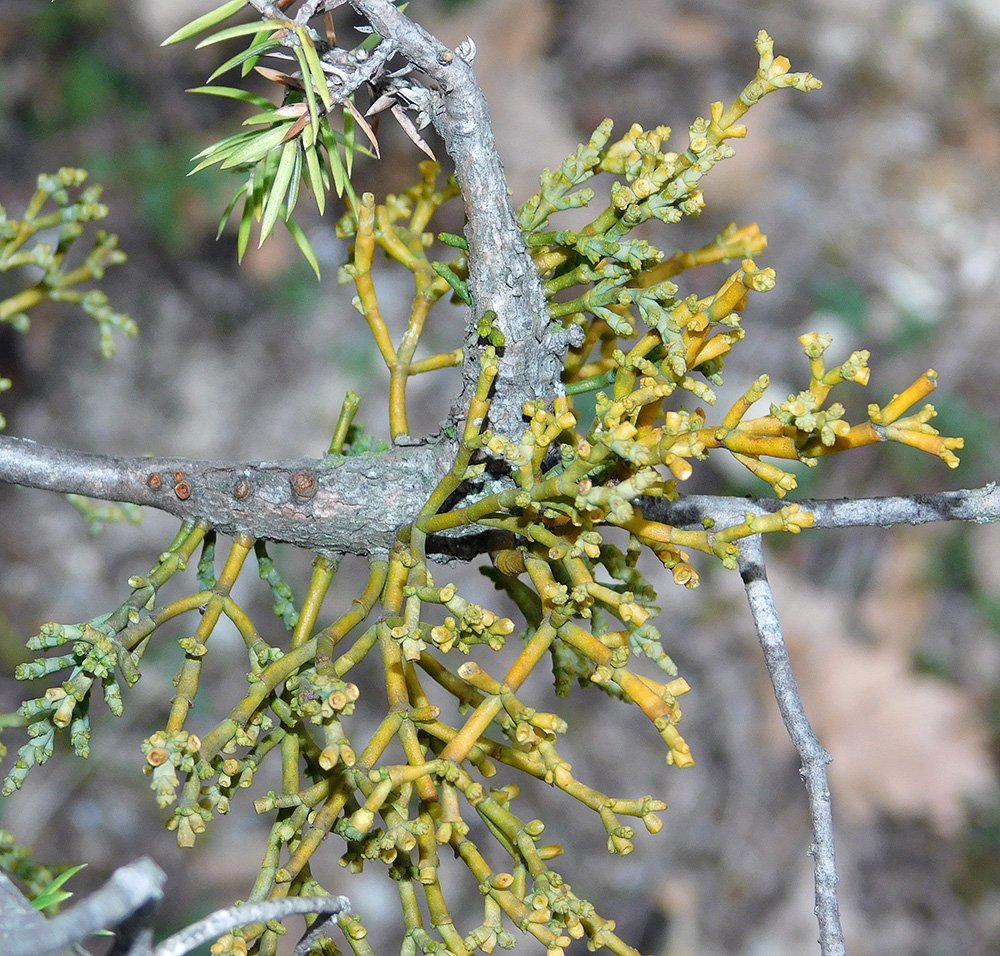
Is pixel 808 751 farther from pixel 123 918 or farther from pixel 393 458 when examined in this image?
pixel 123 918

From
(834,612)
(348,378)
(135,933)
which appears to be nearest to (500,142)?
Result: (348,378)

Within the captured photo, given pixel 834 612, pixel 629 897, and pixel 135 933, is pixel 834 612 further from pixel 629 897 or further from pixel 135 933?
pixel 135 933

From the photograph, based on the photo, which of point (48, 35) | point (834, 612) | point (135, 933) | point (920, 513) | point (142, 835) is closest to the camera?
point (135, 933)

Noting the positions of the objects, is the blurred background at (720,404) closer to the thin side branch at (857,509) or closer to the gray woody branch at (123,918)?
the thin side branch at (857,509)

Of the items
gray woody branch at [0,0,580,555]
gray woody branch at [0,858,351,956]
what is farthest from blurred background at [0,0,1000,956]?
gray woody branch at [0,858,351,956]

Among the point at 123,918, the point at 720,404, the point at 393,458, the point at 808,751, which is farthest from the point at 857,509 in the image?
the point at 720,404

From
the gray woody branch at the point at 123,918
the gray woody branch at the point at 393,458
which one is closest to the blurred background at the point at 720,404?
the gray woody branch at the point at 393,458
